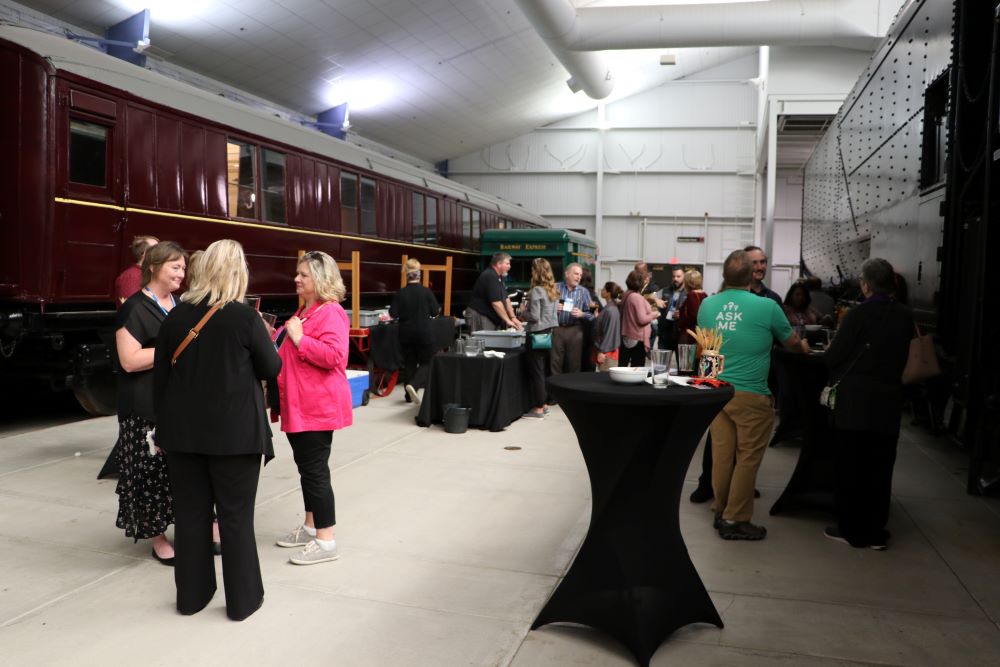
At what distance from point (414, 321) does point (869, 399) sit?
535 centimetres

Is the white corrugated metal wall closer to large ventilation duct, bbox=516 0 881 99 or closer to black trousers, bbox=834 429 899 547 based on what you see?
large ventilation duct, bbox=516 0 881 99

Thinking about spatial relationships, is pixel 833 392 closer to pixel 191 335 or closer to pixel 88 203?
pixel 191 335

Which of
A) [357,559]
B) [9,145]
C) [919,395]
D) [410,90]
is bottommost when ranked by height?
[357,559]

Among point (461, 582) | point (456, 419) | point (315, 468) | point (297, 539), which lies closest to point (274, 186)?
point (456, 419)

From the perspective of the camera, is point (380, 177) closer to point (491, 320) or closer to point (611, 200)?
point (491, 320)

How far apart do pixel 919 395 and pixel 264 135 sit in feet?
26.3

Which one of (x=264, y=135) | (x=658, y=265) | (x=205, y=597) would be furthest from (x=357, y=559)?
(x=658, y=265)

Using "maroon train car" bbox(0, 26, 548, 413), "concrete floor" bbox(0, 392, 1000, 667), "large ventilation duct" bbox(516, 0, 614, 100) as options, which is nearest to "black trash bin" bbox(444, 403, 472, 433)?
"concrete floor" bbox(0, 392, 1000, 667)

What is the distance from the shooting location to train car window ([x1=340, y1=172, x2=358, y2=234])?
11.8 meters

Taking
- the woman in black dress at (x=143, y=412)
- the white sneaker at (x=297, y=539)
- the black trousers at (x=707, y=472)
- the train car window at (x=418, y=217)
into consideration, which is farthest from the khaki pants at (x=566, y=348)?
the train car window at (x=418, y=217)

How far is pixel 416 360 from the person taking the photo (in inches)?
353

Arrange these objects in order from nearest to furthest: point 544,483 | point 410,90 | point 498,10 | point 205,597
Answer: point 205,597 < point 544,483 < point 498,10 < point 410,90

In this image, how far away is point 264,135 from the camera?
9859 millimetres

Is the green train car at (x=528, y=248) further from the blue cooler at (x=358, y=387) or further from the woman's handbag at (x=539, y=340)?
the woman's handbag at (x=539, y=340)
